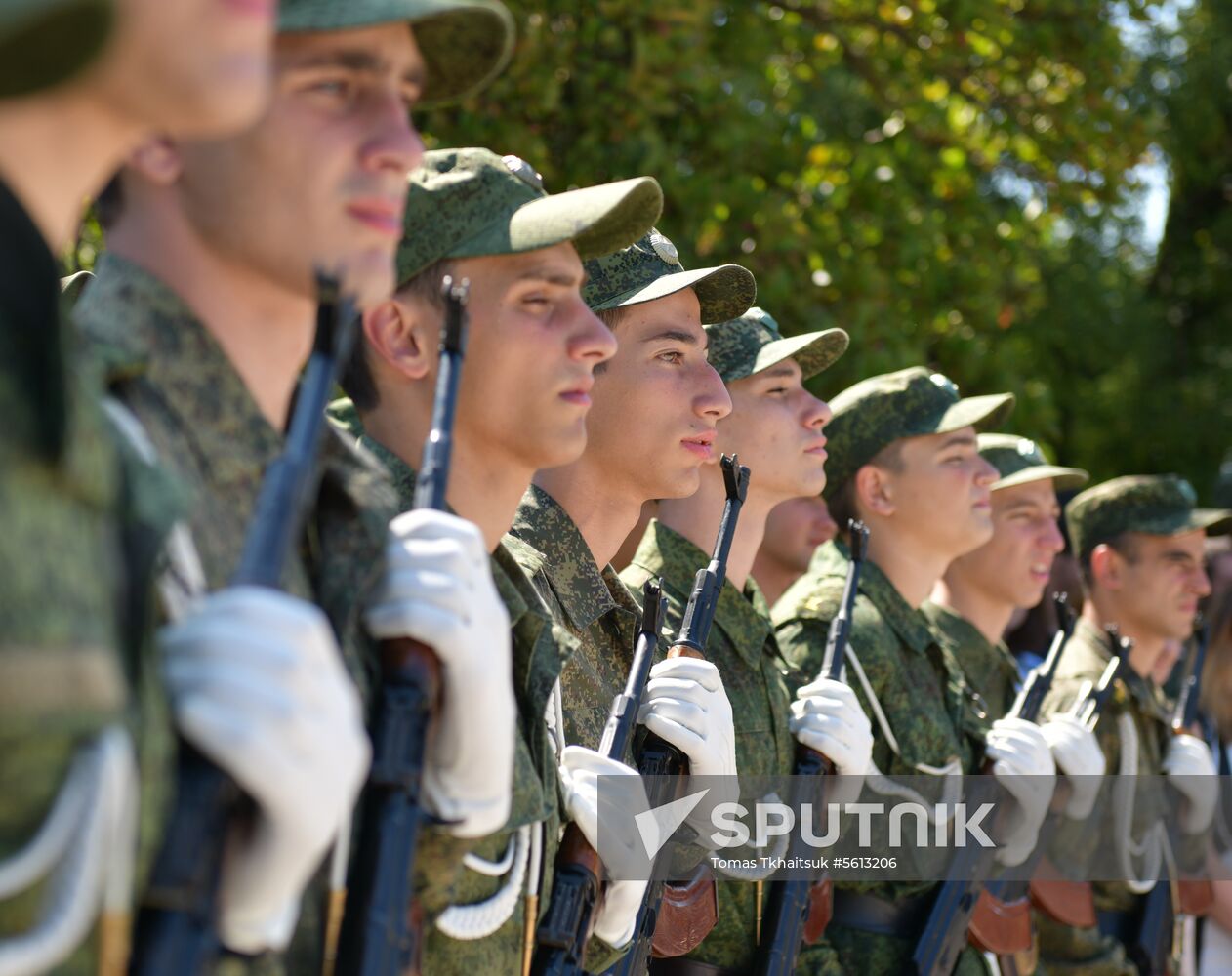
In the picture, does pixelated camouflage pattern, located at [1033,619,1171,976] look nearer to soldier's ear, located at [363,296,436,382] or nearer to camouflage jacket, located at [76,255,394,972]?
soldier's ear, located at [363,296,436,382]

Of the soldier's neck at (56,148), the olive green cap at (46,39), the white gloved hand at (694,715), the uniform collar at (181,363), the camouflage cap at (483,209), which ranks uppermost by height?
the camouflage cap at (483,209)

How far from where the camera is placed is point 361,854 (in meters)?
2.29

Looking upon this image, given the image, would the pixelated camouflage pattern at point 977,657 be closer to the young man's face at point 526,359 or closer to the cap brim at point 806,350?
the cap brim at point 806,350

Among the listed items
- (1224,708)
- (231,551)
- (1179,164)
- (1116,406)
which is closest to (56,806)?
(231,551)

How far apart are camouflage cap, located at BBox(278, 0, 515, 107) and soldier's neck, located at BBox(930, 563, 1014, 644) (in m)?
4.15

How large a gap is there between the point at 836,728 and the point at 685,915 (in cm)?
61

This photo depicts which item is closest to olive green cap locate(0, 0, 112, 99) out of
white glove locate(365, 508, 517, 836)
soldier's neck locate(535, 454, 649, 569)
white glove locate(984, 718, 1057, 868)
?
white glove locate(365, 508, 517, 836)

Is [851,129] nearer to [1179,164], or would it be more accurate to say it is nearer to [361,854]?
[1179,164]

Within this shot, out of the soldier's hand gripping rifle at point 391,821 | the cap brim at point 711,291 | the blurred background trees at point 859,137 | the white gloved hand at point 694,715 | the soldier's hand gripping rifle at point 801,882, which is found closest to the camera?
the soldier's hand gripping rifle at point 391,821

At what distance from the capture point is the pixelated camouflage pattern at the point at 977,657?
20.4ft

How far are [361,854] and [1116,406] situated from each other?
1200cm

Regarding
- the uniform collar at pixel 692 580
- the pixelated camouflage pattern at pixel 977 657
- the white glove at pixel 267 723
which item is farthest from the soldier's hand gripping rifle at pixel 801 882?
the white glove at pixel 267 723

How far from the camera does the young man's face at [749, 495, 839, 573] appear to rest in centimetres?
664

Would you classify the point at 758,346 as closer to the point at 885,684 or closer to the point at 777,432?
the point at 777,432
